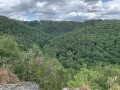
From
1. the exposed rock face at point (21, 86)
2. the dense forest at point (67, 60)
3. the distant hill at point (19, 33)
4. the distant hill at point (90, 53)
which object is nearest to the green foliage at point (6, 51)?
the dense forest at point (67, 60)

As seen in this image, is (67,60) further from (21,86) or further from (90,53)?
(21,86)

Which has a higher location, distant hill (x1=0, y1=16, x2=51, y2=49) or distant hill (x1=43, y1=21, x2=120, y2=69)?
distant hill (x1=0, y1=16, x2=51, y2=49)

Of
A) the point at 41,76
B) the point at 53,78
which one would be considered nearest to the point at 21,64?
the point at 41,76

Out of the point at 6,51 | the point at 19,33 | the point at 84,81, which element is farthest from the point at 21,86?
the point at 19,33

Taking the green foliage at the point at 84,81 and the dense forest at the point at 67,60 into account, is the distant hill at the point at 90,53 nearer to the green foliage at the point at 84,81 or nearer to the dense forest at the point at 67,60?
the dense forest at the point at 67,60

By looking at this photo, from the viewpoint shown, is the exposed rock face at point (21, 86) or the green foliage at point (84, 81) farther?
the green foliage at point (84, 81)

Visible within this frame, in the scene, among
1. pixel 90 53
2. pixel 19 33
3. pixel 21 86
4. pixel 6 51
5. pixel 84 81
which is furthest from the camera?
pixel 19 33

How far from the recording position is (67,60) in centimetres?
5191

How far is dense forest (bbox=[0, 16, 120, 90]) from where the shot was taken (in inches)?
139

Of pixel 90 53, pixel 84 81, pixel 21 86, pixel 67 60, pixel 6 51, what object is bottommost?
pixel 67 60

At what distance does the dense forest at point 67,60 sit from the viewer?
3.53 metres

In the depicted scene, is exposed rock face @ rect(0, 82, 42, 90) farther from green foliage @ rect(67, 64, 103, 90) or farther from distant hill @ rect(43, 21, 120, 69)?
distant hill @ rect(43, 21, 120, 69)

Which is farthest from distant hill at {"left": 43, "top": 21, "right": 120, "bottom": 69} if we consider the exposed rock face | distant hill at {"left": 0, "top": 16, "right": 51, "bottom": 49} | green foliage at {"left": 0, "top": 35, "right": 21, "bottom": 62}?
the exposed rock face

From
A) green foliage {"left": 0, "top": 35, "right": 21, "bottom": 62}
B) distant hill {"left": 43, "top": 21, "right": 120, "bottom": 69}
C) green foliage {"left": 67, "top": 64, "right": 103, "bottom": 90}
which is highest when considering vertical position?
green foliage {"left": 0, "top": 35, "right": 21, "bottom": 62}
